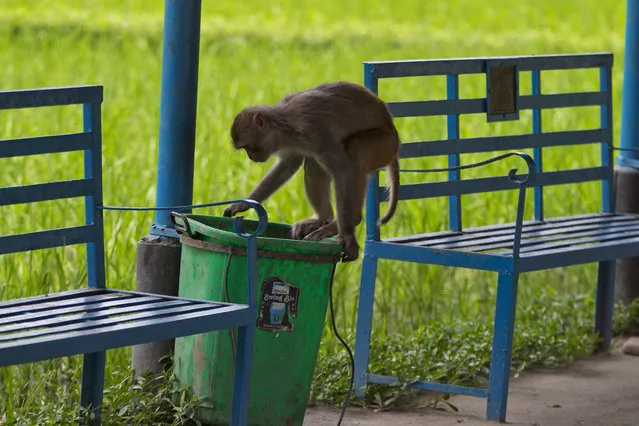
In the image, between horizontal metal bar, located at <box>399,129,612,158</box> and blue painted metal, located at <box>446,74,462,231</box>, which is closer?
horizontal metal bar, located at <box>399,129,612,158</box>

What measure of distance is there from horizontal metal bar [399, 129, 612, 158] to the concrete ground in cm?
99

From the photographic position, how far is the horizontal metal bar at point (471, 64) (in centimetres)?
500

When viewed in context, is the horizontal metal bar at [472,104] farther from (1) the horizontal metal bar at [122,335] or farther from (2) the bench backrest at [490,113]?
(1) the horizontal metal bar at [122,335]

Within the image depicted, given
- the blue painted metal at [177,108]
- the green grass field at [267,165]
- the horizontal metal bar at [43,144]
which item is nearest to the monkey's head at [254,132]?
the blue painted metal at [177,108]

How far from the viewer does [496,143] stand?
5473 mm

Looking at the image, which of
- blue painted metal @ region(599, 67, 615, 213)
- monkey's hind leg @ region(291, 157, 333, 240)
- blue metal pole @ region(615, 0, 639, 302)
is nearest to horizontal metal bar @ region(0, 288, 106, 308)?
monkey's hind leg @ region(291, 157, 333, 240)

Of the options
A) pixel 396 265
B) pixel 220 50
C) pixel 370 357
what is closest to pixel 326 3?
pixel 220 50

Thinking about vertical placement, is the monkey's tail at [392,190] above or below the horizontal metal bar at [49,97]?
below

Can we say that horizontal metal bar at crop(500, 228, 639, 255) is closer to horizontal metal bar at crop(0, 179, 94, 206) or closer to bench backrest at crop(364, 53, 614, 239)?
bench backrest at crop(364, 53, 614, 239)

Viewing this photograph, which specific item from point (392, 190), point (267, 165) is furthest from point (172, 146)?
point (267, 165)

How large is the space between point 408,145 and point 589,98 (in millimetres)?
1241

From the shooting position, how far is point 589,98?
5922 mm

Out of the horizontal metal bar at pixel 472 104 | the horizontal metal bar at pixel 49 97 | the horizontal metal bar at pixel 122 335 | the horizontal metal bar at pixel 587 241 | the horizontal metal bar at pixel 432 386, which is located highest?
the horizontal metal bar at pixel 472 104

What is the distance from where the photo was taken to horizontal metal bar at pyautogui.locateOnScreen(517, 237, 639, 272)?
4848 mm
